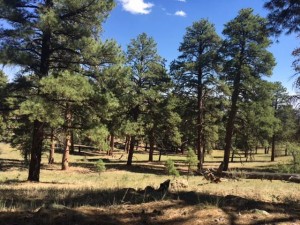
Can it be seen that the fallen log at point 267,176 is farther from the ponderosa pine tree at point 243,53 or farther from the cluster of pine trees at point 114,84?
the ponderosa pine tree at point 243,53

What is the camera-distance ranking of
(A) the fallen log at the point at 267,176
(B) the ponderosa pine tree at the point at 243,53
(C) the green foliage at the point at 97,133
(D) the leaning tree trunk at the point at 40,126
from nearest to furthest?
(A) the fallen log at the point at 267,176 → (C) the green foliage at the point at 97,133 → (D) the leaning tree trunk at the point at 40,126 → (B) the ponderosa pine tree at the point at 243,53

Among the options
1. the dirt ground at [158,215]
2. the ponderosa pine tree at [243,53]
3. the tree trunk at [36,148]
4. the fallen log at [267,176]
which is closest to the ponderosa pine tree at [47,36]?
the tree trunk at [36,148]

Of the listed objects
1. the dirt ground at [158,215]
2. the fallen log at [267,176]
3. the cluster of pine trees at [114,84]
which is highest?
the cluster of pine trees at [114,84]

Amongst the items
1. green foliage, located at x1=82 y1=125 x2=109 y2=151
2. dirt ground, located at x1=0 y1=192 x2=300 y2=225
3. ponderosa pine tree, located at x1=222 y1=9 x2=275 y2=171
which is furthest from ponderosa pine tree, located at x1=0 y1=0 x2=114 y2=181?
ponderosa pine tree, located at x1=222 y1=9 x2=275 y2=171

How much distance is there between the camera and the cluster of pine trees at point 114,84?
14703 millimetres

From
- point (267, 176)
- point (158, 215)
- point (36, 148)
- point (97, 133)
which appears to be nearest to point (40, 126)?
Result: point (36, 148)

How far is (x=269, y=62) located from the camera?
2953cm

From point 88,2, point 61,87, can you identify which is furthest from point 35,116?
point 88,2

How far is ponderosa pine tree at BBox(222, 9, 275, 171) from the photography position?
29438 millimetres

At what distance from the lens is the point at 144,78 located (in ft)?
113

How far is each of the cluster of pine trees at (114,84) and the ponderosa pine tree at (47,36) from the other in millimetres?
45

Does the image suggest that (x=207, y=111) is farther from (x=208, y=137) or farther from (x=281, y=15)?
(x=281, y=15)

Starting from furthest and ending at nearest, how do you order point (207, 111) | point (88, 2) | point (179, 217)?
point (207, 111) → point (88, 2) → point (179, 217)

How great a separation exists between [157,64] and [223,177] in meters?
20.0
